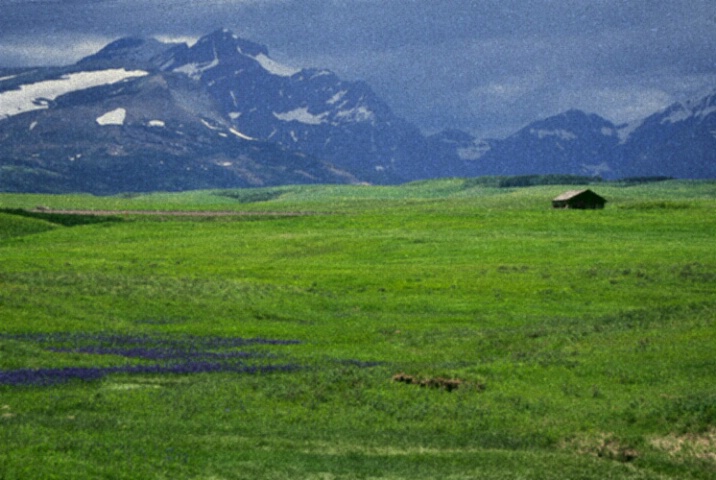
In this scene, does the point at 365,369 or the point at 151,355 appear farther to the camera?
the point at 151,355

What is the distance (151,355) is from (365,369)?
44.5ft

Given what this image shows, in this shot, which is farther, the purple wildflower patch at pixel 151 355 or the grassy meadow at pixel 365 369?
the purple wildflower patch at pixel 151 355

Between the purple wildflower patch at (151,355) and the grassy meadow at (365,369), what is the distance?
217mm

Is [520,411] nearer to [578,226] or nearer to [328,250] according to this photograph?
[328,250]

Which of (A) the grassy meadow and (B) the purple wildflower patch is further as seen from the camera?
(B) the purple wildflower patch

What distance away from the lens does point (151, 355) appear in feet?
177

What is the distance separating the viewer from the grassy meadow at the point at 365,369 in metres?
32.2

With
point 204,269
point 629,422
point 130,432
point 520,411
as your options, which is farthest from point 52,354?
point 204,269

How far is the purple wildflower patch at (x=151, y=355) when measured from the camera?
46.0m

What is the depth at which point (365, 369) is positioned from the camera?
47.9m

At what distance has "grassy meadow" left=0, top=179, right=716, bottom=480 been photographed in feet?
106

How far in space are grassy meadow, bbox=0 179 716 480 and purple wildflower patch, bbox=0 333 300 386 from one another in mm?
217

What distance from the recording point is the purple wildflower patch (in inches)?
1812

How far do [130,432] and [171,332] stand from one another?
95.7ft
